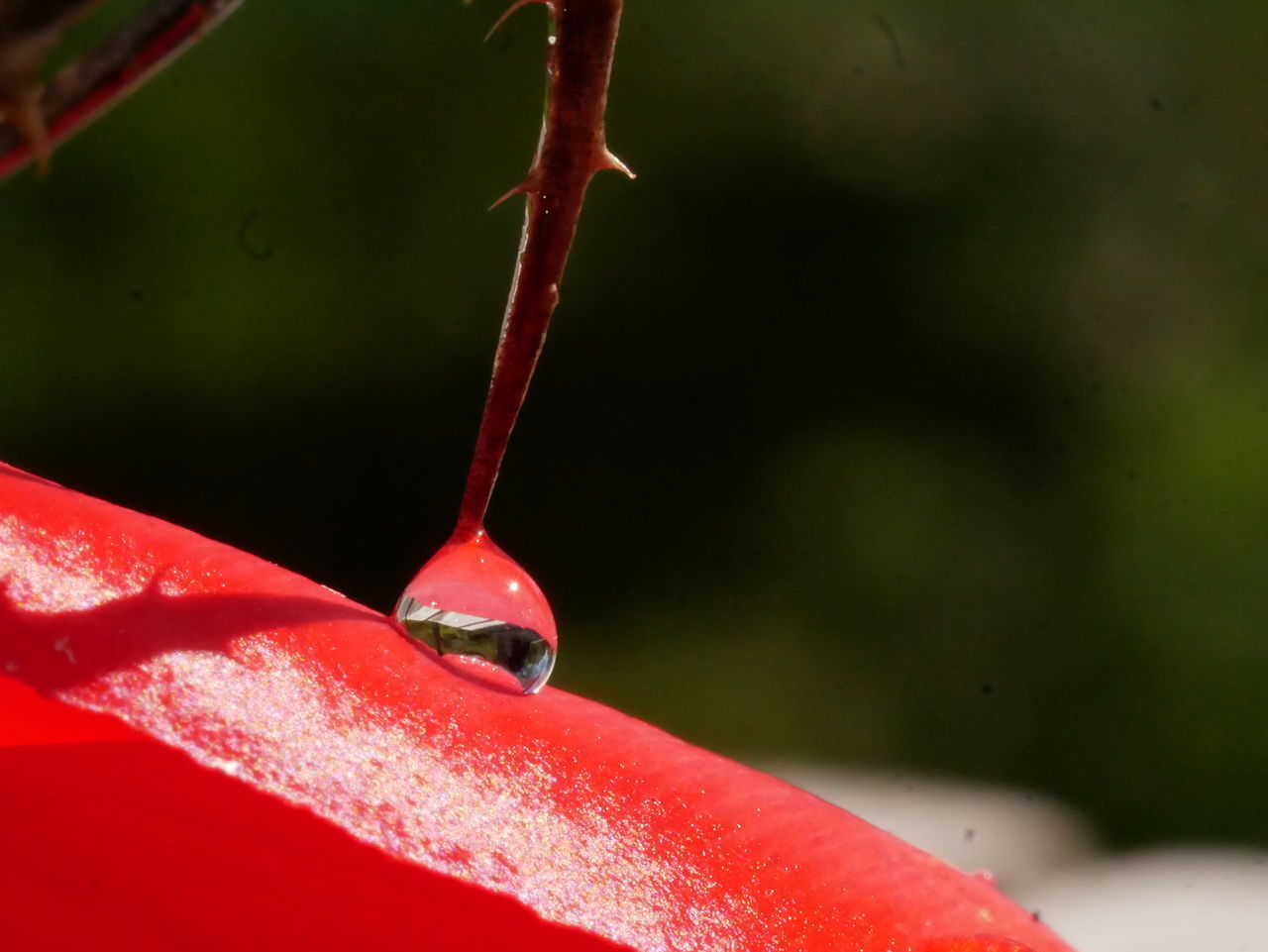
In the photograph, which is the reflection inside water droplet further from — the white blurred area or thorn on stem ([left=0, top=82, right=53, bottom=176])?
the white blurred area

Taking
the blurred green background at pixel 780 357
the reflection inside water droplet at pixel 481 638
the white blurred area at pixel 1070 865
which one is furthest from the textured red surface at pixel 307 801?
the blurred green background at pixel 780 357

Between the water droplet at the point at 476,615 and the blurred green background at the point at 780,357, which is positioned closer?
the water droplet at the point at 476,615

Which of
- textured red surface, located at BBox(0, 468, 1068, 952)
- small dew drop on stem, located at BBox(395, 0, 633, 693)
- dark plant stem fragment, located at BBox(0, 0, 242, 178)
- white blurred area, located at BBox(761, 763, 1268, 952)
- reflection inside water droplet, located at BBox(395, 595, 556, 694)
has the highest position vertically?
white blurred area, located at BBox(761, 763, 1268, 952)

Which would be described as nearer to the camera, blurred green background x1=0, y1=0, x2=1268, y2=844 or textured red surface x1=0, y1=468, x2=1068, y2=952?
textured red surface x1=0, y1=468, x2=1068, y2=952

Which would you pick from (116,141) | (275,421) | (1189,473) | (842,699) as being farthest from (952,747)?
(116,141)

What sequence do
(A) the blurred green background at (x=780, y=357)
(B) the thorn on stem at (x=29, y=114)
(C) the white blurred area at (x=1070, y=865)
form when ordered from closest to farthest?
1. (B) the thorn on stem at (x=29, y=114)
2. (C) the white blurred area at (x=1070, y=865)
3. (A) the blurred green background at (x=780, y=357)

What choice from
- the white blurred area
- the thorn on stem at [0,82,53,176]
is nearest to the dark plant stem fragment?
the thorn on stem at [0,82,53,176]

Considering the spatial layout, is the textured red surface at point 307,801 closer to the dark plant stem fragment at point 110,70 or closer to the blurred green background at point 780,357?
the dark plant stem fragment at point 110,70

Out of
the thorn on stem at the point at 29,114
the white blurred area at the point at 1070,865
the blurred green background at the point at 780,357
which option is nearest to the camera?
the thorn on stem at the point at 29,114
